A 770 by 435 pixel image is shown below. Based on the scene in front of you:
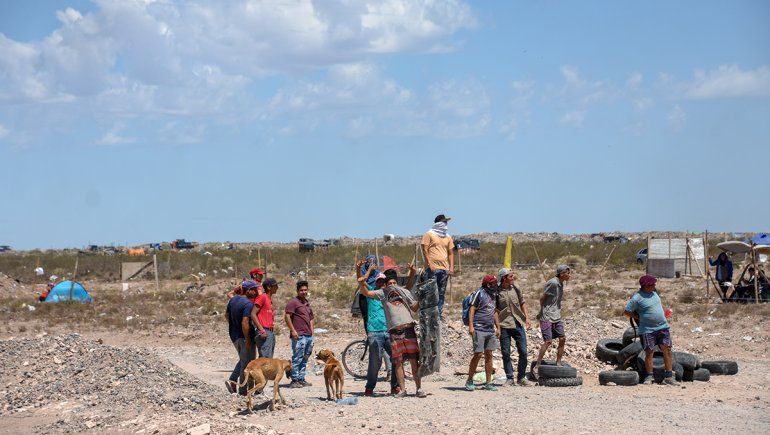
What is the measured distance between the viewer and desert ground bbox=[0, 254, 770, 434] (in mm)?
10320

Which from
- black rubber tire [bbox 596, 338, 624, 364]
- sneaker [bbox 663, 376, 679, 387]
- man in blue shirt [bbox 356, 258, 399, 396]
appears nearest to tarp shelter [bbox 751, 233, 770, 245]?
black rubber tire [bbox 596, 338, 624, 364]

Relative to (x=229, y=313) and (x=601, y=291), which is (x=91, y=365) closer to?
(x=229, y=313)

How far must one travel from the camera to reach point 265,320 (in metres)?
12.0

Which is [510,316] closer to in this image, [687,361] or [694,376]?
[687,361]

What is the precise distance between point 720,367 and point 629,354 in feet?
4.98

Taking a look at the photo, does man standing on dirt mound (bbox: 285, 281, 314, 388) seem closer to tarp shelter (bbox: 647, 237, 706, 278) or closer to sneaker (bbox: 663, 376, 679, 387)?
sneaker (bbox: 663, 376, 679, 387)

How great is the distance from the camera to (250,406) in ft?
34.9

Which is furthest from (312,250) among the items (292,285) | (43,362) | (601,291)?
(43,362)

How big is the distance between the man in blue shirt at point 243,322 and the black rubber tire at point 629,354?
5.81 meters

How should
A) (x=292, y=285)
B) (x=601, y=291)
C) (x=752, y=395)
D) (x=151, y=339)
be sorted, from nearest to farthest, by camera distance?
(x=752, y=395)
(x=151, y=339)
(x=601, y=291)
(x=292, y=285)

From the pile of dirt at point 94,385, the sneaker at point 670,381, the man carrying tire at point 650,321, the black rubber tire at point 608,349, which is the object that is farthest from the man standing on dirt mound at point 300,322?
the black rubber tire at point 608,349

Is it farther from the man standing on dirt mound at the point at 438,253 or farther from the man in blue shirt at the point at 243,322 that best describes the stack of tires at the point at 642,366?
the man in blue shirt at the point at 243,322

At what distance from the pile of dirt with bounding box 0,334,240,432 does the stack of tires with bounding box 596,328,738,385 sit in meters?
5.57

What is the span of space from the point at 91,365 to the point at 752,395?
9549mm
